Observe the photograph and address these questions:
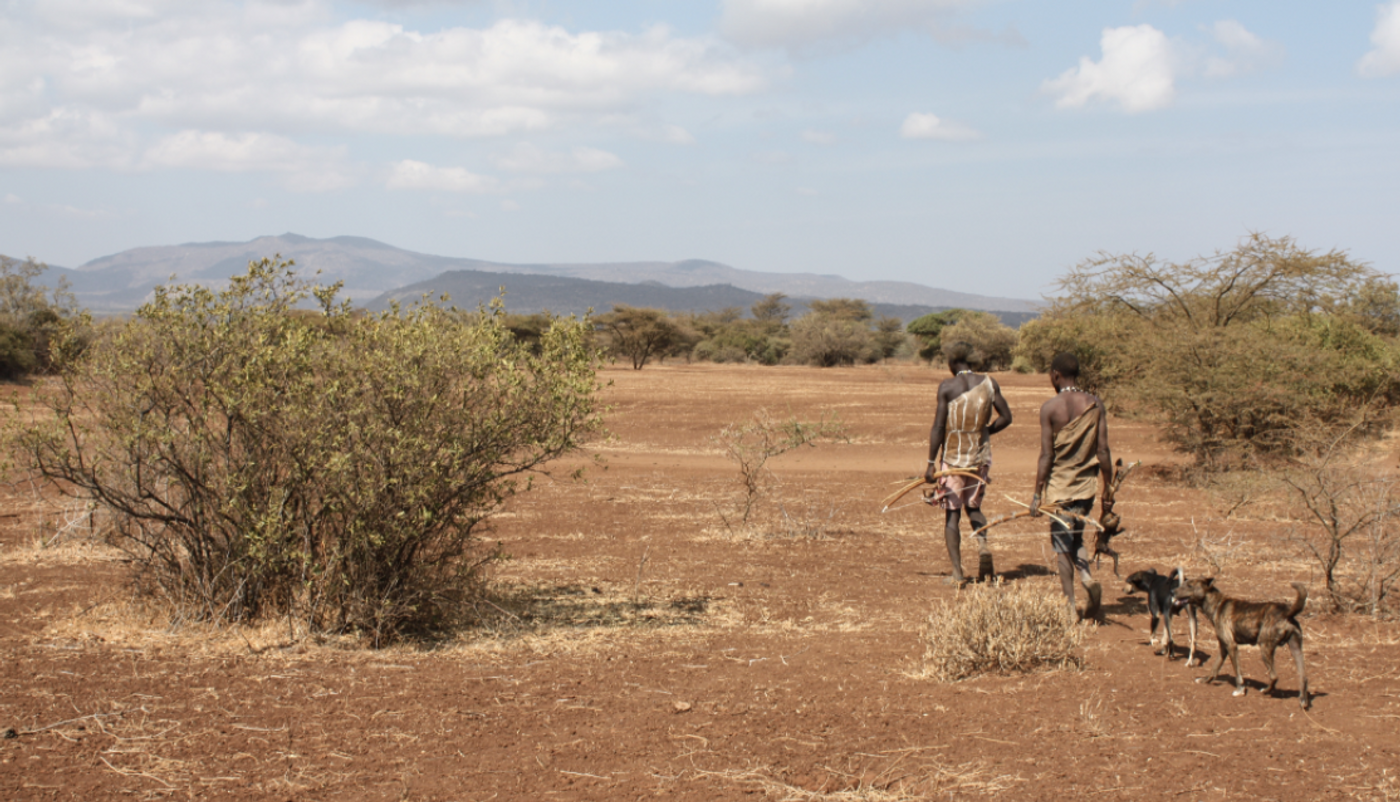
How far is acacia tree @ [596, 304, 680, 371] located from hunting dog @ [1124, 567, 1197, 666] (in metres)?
52.8

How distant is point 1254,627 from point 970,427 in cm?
283

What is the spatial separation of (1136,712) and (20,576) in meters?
8.04

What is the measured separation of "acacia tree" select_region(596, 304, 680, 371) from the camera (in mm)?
59875

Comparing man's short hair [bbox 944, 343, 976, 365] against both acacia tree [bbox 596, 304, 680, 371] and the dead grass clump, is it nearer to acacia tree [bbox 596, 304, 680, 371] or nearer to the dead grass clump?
the dead grass clump

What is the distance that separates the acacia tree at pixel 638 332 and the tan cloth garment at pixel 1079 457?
51.9m

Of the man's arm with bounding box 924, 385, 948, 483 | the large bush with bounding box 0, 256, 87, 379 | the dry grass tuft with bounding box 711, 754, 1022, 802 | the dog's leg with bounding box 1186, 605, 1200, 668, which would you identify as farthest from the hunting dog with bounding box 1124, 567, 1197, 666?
the large bush with bounding box 0, 256, 87, 379

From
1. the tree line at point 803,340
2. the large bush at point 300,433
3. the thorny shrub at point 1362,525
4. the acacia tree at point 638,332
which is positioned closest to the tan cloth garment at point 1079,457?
the thorny shrub at point 1362,525

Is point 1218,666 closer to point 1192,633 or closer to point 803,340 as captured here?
point 1192,633

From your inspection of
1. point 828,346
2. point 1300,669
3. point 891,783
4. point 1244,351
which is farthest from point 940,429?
point 828,346

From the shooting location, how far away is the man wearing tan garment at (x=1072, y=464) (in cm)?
619

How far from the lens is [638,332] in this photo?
5966 cm

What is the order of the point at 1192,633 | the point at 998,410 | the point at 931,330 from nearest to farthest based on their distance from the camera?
1. the point at 1192,633
2. the point at 998,410
3. the point at 931,330

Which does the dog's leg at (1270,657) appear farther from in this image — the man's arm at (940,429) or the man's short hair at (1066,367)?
the man's arm at (940,429)

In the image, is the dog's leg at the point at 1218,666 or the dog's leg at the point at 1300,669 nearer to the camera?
the dog's leg at the point at 1300,669
